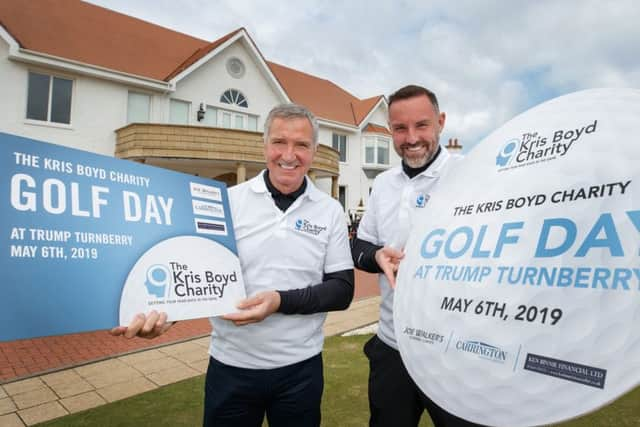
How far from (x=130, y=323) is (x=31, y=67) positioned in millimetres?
15301

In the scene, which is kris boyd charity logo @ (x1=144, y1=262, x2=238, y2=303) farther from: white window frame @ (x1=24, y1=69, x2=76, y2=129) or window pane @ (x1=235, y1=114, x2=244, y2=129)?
window pane @ (x1=235, y1=114, x2=244, y2=129)

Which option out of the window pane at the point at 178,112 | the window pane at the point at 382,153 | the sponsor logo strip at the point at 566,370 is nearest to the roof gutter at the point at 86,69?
the window pane at the point at 178,112

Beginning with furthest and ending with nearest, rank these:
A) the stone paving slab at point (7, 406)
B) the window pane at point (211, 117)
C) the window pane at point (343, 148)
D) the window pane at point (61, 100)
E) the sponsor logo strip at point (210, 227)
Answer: the window pane at point (343, 148) < the window pane at point (211, 117) < the window pane at point (61, 100) < the stone paving slab at point (7, 406) < the sponsor logo strip at point (210, 227)

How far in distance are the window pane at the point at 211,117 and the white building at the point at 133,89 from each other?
0.04 meters

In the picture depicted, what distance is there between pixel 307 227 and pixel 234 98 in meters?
17.0

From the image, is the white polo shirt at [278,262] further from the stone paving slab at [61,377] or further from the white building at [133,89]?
the white building at [133,89]

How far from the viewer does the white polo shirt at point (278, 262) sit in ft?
5.99

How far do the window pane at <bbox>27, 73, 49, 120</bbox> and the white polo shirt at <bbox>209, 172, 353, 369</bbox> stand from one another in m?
14.6

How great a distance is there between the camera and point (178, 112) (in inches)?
626

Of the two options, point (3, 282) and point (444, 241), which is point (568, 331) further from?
point (3, 282)

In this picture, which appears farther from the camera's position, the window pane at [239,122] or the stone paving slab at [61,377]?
the window pane at [239,122]

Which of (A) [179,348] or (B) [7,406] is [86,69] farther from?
(B) [7,406]

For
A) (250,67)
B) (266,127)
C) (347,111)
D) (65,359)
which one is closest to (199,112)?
(250,67)

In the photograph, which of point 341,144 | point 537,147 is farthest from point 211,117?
point 537,147
